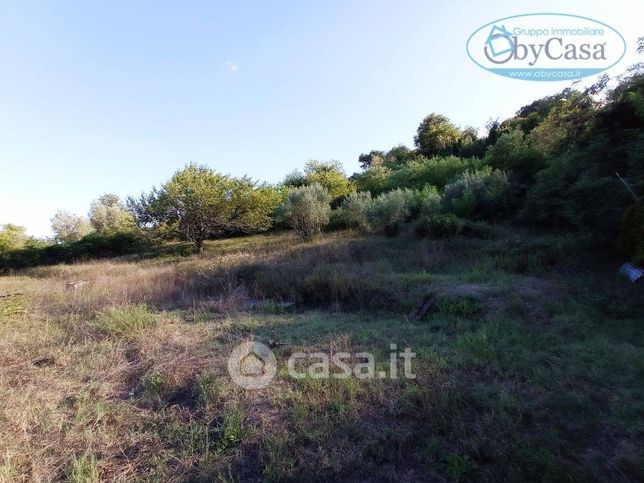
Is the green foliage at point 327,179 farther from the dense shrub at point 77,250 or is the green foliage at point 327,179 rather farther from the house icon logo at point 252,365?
the house icon logo at point 252,365

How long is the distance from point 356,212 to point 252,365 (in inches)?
511

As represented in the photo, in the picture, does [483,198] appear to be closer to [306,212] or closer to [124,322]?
[306,212]

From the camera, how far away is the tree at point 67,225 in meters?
31.6

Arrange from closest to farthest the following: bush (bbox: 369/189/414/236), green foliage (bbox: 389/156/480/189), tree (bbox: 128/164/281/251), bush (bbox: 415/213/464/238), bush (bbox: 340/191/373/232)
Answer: bush (bbox: 415/213/464/238), bush (bbox: 369/189/414/236), bush (bbox: 340/191/373/232), tree (bbox: 128/164/281/251), green foliage (bbox: 389/156/480/189)

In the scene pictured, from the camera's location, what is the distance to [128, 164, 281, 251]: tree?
693 inches

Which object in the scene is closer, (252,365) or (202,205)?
(252,365)

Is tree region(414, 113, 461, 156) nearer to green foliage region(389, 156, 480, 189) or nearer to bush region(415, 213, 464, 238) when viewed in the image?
green foliage region(389, 156, 480, 189)

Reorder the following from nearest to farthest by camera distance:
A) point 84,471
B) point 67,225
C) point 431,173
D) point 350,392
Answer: point 84,471
point 350,392
point 431,173
point 67,225

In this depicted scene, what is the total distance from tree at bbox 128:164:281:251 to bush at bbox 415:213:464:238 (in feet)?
34.9

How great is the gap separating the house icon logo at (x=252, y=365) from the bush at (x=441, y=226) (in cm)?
827

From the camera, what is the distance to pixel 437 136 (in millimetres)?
29984

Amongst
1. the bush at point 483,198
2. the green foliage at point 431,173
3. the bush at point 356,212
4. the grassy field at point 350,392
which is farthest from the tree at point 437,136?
the grassy field at point 350,392

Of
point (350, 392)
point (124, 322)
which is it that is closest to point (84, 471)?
point (350, 392)

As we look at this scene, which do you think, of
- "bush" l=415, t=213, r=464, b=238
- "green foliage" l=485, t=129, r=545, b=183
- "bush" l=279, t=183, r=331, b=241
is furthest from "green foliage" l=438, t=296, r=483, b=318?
"bush" l=279, t=183, r=331, b=241
